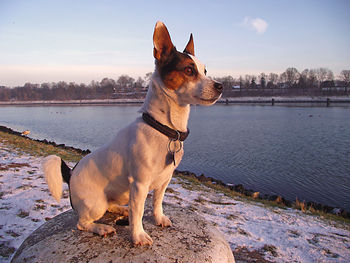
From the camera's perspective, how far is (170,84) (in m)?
2.56

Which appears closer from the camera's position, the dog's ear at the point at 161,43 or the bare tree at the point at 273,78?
the dog's ear at the point at 161,43

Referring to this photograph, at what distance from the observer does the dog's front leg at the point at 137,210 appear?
2584 mm

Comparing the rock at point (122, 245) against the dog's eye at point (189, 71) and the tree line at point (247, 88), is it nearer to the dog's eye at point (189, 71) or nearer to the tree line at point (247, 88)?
the dog's eye at point (189, 71)

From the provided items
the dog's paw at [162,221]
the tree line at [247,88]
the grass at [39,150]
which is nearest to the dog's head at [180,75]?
the dog's paw at [162,221]

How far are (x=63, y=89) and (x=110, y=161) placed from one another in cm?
14157

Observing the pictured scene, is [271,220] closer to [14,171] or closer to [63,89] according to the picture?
[14,171]

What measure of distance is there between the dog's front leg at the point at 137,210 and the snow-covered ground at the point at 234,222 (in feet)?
8.04

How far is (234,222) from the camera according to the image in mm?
6289

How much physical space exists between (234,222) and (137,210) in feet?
14.2

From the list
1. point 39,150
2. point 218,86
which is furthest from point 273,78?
point 218,86

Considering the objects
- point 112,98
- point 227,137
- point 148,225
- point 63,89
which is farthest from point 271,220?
point 63,89

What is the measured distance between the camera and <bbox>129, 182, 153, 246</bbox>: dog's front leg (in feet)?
8.48

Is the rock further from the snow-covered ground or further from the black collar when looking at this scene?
the snow-covered ground

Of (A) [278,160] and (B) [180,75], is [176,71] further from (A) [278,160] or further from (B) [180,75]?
(A) [278,160]
